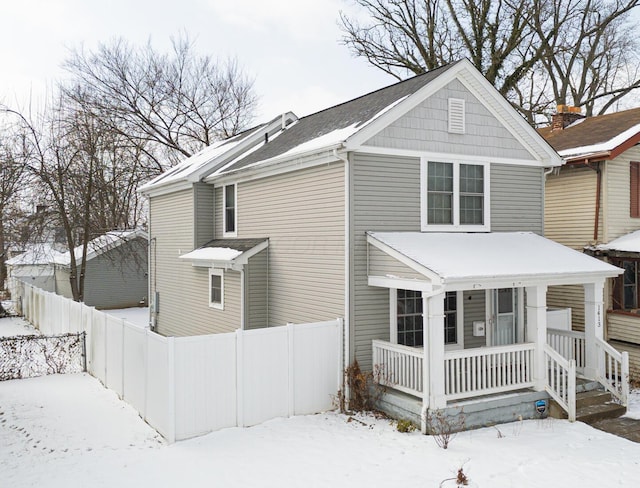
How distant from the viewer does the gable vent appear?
461 inches

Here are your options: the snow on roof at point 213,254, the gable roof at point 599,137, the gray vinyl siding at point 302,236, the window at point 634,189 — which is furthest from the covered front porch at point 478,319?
the window at point 634,189

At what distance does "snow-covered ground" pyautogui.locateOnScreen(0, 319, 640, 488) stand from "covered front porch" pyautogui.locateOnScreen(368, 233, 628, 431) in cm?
78

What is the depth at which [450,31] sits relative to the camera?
2714 centimetres

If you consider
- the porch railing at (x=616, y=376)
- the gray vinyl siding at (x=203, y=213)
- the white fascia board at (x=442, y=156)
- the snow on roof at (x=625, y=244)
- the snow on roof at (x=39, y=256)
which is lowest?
the porch railing at (x=616, y=376)

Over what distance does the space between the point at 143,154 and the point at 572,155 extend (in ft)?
81.1

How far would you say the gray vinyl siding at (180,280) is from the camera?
559 inches

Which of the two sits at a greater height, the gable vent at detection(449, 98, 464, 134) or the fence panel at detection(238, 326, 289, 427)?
the gable vent at detection(449, 98, 464, 134)

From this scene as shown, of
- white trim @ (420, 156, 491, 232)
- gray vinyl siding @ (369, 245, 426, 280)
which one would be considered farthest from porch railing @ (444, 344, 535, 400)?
white trim @ (420, 156, 491, 232)

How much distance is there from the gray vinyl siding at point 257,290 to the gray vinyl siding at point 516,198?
17.6 feet

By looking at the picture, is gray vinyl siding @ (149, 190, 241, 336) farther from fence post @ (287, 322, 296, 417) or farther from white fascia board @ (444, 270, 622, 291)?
white fascia board @ (444, 270, 622, 291)

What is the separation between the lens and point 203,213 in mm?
16047

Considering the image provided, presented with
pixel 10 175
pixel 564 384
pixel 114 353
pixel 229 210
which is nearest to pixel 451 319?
pixel 564 384

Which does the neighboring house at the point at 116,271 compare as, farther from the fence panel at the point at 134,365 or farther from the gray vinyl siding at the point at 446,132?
the gray vinyl siding at the point at 446,132

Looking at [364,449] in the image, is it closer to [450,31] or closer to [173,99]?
[450,31]
